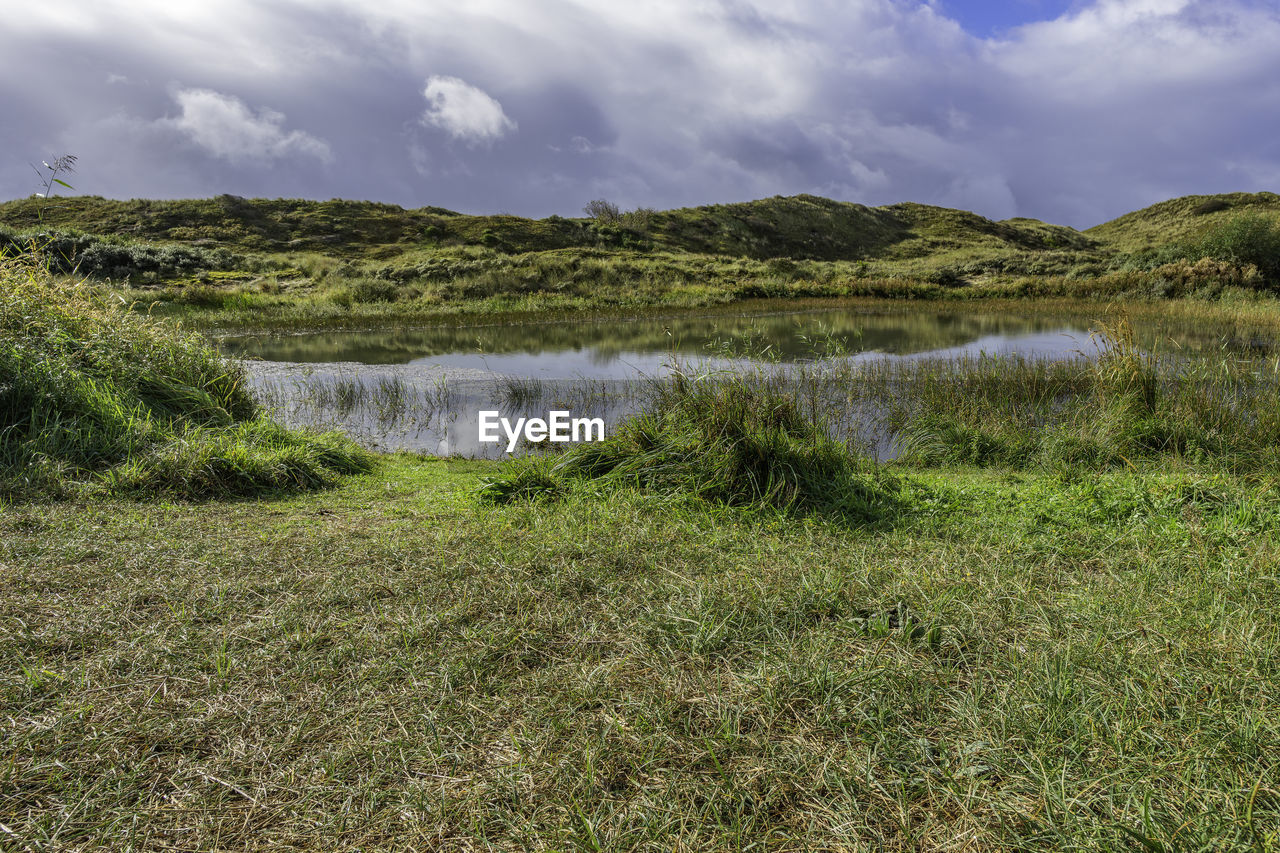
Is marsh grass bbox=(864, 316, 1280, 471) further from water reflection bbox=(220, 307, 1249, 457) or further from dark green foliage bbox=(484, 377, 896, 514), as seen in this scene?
dark green foliage bbox=(484, 377, 896, 514)

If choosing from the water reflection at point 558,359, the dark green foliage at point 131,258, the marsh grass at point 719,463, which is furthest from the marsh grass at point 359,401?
the dark green foliage at point 131,258

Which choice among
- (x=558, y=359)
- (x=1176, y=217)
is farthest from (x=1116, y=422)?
(x=1176, y=217)

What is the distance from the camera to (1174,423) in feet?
26.3

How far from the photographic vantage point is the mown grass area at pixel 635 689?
1.97 metres

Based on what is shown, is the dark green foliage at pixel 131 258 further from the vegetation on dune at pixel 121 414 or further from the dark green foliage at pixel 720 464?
the dark green foliage at pixel 720 464

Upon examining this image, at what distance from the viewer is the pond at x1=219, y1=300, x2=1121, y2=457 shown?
11281 millimetres

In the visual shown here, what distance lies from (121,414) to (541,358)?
38.4ft

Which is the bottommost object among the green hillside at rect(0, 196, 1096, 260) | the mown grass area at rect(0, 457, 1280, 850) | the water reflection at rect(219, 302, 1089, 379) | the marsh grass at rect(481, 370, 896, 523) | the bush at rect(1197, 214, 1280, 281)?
the mown grass area at rect(0, 457, 1280, 850)

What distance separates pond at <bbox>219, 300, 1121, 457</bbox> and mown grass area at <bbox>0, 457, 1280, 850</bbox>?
3.07m

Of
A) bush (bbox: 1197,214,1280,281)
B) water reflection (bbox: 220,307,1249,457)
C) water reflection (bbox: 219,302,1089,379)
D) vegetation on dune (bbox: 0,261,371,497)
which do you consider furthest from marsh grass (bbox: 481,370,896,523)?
bush (bbox: 1197,214,1280,281)

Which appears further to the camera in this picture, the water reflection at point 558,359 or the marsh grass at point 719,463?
the water reflection at point 558,359

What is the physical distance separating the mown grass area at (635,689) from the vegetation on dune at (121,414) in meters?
1.29

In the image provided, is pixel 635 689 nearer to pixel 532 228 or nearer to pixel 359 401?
pixel 359 401

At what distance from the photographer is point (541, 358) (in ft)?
57.9
